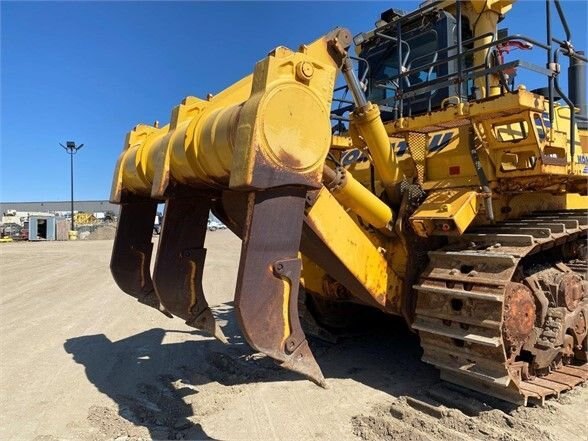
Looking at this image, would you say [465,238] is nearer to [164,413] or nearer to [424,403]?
[424,403]

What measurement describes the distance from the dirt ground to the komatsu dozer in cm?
31

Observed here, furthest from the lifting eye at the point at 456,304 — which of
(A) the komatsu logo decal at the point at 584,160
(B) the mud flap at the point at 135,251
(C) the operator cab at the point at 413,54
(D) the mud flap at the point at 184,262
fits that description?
(B) the mud flap at the point at 135,251

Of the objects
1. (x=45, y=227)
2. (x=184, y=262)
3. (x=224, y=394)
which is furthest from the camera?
(x=45, y=227)

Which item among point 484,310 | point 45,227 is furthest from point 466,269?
point 45,227

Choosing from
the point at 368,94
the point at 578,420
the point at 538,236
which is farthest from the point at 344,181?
the point at 368,94

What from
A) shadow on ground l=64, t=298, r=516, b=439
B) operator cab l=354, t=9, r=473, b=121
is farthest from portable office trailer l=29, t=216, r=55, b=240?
operator cab l=354, t=9, r=473, b=121

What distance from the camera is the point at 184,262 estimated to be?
376 centimetres

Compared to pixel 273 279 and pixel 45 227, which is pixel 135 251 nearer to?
pixel 273 279

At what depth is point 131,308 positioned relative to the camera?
7969mm

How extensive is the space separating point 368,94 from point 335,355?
3.17m

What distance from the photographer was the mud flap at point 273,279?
106 inches

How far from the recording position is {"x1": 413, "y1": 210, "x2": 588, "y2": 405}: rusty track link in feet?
11.6

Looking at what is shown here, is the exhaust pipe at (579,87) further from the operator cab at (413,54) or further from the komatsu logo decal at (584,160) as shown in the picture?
the operator cab at (413,54)

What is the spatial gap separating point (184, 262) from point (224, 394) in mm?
1237
